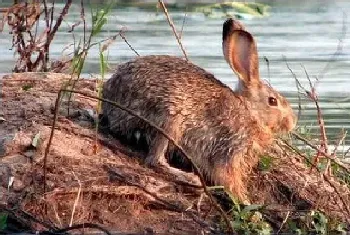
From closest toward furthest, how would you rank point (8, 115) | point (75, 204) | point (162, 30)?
point (75, 204) < point (8, 115) < point (162, 30)

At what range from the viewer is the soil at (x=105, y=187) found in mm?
6555

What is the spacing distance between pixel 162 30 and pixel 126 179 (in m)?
9.10

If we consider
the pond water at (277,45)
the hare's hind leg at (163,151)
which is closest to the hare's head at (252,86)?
the hare's hind leg at (163,151)

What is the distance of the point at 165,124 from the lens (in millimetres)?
6926

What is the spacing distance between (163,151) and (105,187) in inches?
19.2

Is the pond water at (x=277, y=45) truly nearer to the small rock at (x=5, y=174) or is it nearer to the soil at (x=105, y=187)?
the soil at (x=105, y=187)

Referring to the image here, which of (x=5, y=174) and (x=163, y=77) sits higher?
(x=163, y=77)

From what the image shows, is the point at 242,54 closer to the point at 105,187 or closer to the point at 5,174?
the point at 105,187

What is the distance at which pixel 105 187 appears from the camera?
6652 millimetres

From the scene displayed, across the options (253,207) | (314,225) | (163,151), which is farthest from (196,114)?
(314,225)

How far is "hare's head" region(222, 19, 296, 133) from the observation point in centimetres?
740

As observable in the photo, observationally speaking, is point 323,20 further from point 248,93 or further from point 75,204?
point 75,204

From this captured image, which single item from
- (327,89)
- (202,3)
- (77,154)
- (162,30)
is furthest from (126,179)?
(202,3)

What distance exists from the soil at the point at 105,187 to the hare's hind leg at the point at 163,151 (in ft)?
0.14
